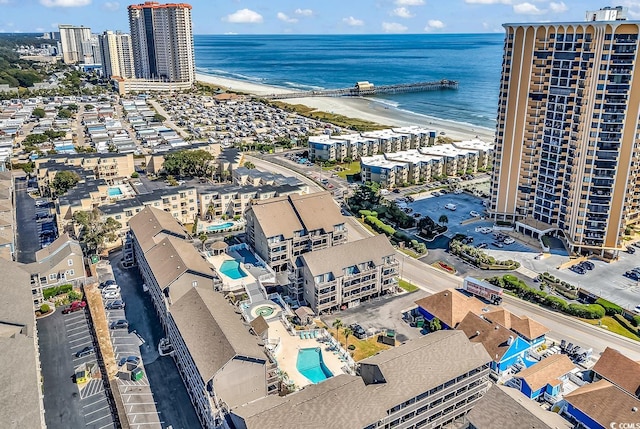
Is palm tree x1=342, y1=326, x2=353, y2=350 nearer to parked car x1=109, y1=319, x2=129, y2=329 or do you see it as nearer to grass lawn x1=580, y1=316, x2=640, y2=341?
parked car x1=109, y1=319, x2=129, y2=329

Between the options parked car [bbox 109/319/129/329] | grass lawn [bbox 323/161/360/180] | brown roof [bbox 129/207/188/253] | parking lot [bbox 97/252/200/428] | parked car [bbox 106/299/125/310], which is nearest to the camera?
parking lot [bbox 97/252/200/428]

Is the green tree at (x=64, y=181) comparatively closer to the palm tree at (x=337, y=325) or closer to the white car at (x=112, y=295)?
the white car at (x=112, y=295)

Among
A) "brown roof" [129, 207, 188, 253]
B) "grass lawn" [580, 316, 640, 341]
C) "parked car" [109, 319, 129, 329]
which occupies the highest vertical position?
"brown roof" [129, 207, 188, 253]

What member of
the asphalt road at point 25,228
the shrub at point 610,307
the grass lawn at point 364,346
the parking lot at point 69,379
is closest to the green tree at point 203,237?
the parking lot at point 69,379

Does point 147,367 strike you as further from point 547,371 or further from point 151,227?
point 547,371

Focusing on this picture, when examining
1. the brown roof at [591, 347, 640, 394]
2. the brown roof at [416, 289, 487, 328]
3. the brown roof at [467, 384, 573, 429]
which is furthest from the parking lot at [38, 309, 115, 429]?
the brown roof at [591, 347, 640, 394]

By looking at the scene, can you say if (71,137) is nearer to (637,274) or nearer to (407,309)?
(407,309)
